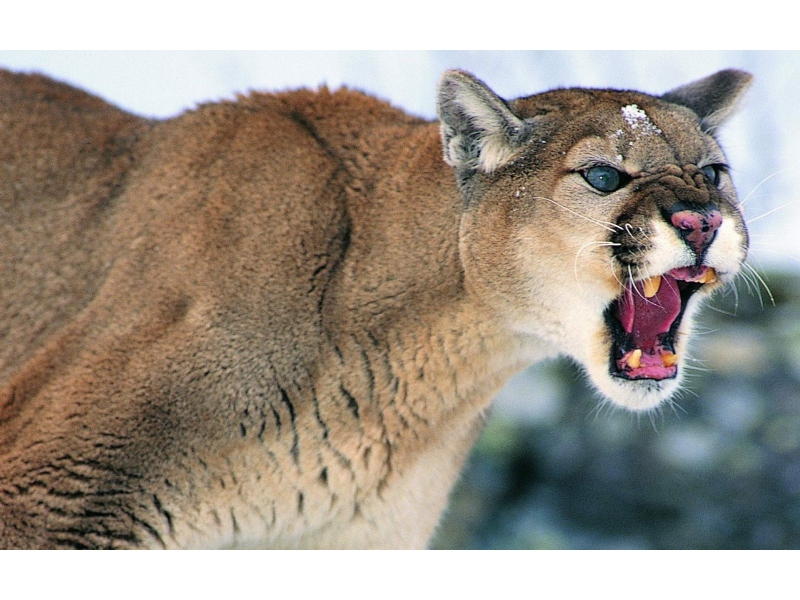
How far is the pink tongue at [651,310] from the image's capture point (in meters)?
3.72

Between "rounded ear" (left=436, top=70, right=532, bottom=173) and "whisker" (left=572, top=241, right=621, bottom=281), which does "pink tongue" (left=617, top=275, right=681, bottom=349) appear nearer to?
"whisker" (left=572, top=241, right=621, bottom=281)

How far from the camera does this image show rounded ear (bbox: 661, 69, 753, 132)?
14.2ft

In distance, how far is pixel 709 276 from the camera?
3662 millimetres

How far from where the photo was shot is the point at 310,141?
4430mm

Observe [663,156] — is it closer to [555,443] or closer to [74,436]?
[74,436]

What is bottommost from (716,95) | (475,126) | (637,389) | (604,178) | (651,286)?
(637,389)

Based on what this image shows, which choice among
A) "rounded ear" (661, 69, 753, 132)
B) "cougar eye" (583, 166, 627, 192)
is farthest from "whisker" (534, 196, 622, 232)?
"rounded ear" (661, 69, 753, 132)

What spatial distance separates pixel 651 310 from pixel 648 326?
2.5 inches

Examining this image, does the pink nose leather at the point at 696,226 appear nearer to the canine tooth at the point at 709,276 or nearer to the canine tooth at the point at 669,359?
the canine tooth at the point at 709,276

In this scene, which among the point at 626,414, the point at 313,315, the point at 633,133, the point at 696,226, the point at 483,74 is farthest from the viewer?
the point at 626,414

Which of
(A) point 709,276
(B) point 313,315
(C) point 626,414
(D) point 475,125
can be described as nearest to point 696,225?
(A) point 709,276

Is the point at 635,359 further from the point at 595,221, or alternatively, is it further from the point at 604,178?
the point at 604,178

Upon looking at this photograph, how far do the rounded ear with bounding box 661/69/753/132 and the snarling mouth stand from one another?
0.95 m

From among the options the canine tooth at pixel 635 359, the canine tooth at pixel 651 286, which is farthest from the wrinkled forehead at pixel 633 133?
the canine tooth at pixel 635 359
